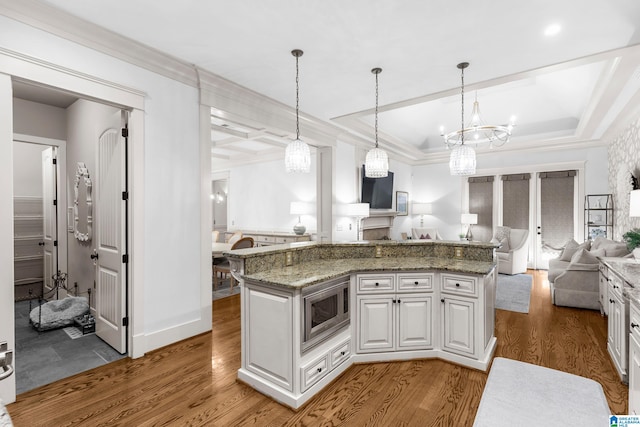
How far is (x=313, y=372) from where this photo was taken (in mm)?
2332

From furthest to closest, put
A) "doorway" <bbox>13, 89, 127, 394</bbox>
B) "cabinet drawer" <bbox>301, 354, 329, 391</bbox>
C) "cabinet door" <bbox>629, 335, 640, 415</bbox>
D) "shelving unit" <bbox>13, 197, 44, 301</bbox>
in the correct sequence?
"shelving unit" <bbox>13, 197, 44, 301</bbox> < "doorway" <bbox>13, 89, 127, 394</bbox> < "cabinet drawer" <bbox>301, 354, 329, 391</bbox> < "cabinet door" <bbox>629, 335, 640, 415</bbox>

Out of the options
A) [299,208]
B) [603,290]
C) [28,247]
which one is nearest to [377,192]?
[299,208]

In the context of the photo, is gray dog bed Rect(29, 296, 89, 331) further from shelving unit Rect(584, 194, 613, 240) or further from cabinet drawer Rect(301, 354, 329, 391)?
shelving unit Rect(584, 194, 613, 240)

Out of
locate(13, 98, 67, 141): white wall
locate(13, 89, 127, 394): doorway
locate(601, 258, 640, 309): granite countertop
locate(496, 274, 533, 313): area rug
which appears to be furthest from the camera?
locate(496, 274, 533, 313): area rug

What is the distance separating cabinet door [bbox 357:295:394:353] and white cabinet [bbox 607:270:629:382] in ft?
5.61

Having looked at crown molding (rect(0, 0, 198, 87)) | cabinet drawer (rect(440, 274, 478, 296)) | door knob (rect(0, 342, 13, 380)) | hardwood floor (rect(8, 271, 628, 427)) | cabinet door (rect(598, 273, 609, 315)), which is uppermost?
crown molding (rect(0, 0, 198, 87))

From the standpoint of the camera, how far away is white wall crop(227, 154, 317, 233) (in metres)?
7.25

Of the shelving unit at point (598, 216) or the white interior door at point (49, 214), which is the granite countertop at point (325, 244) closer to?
the white interior door at point (49, 214)

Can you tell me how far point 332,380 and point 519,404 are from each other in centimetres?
126

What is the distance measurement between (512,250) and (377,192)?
2913 mm

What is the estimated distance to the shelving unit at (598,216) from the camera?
6.02 metres

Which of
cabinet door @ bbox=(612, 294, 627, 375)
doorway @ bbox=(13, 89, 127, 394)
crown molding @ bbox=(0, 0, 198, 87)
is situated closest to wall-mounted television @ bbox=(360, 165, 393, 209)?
crown molding @ bbox=(0, 0, 198, 87)

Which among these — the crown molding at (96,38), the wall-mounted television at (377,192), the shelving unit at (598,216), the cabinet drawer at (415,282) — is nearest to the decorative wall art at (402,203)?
the wall-mounted television at (377,192)

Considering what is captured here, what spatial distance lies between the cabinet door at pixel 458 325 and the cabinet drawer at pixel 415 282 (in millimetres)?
194
